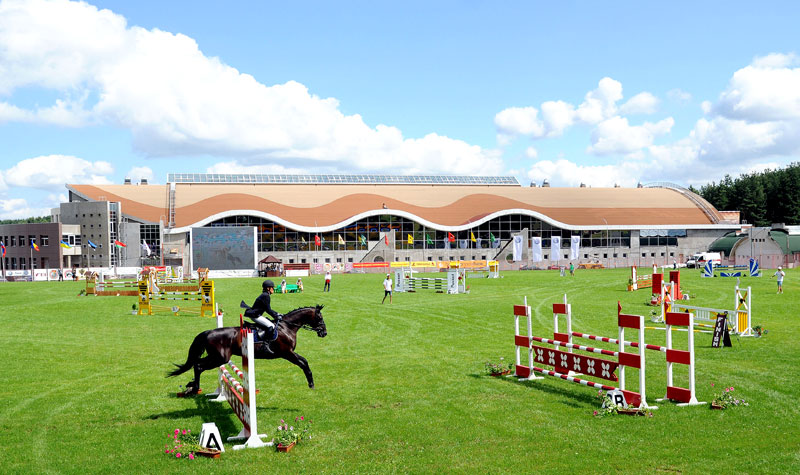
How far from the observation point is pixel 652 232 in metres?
102

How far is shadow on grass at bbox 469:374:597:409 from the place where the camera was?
1257cm

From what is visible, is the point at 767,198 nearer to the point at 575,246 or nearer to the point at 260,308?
the point at 575,246

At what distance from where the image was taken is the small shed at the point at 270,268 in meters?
76.3

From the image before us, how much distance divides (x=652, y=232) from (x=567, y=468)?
10043 centimetres

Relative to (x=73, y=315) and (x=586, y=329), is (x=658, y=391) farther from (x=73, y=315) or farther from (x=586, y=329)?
(x=73, y=315)

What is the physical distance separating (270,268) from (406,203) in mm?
29264

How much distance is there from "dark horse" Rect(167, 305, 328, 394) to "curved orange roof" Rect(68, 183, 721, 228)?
7722 centimetres

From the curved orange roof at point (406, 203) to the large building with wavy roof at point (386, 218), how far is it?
0.20m

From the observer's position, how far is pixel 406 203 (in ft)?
333

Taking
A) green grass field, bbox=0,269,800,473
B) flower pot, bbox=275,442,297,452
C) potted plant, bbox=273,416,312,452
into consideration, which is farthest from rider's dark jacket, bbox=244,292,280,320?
flower pot, bbox=275,442,297,452

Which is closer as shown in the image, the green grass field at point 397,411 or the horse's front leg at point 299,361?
the green grass field at point 397,411

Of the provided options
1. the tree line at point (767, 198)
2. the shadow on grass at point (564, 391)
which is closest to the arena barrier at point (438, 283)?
the shadow on grass at point (564, 391)

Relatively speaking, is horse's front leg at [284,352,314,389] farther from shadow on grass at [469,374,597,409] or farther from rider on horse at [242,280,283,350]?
shadow on grass at [469,374,597,409]

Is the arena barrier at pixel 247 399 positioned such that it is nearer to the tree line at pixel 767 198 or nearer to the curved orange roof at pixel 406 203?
the curved orange roof at pixel 406 203
